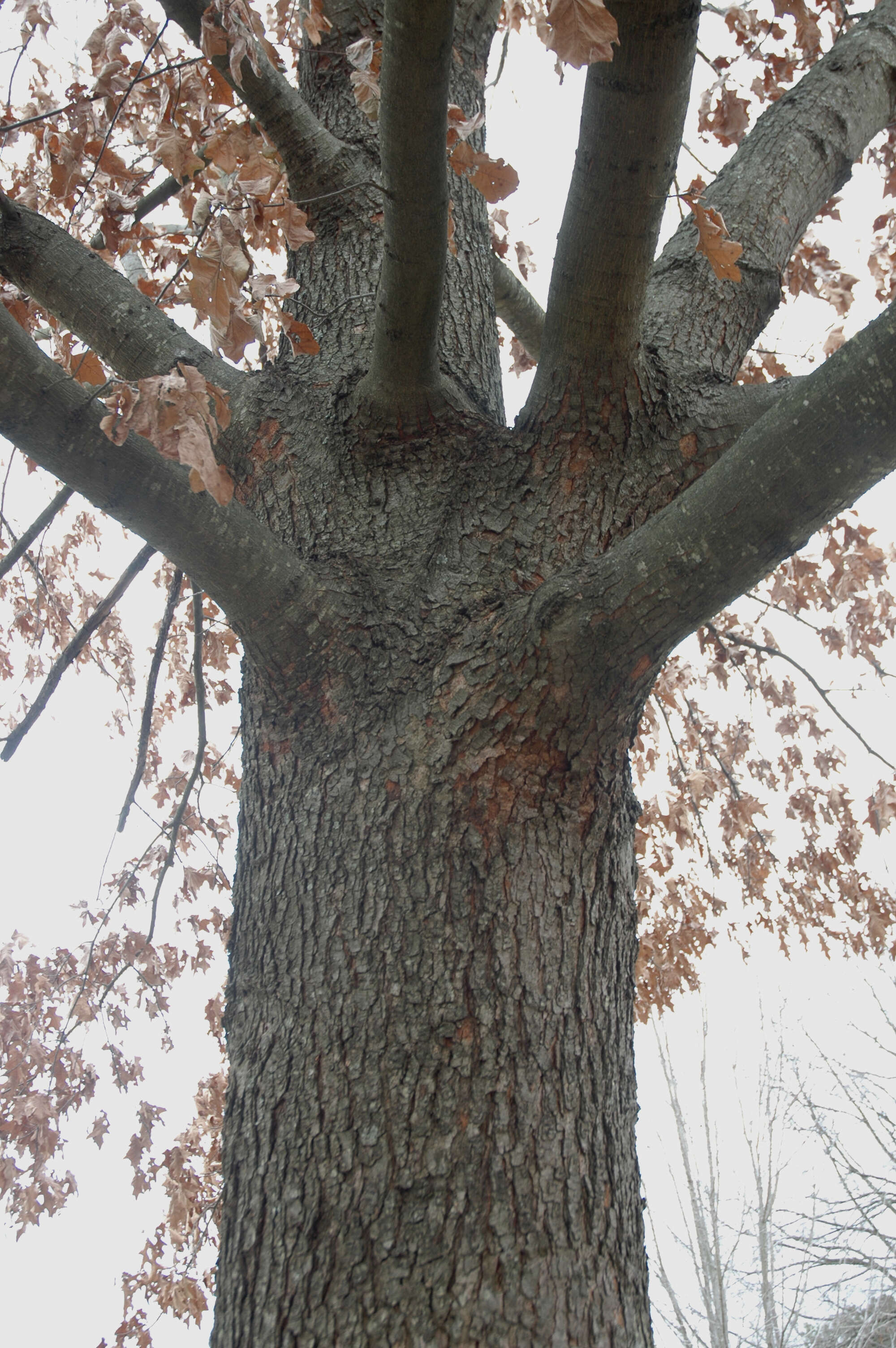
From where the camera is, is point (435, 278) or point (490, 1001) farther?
point (435, 278)

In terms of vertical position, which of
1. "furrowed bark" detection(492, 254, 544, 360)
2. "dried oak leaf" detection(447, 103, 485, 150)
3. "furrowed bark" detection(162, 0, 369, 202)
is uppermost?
"furrowed bark" detection(492, 254, 544, 360)

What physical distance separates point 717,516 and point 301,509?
3.22 ft

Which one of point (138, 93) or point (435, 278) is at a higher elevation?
point (138, 93)

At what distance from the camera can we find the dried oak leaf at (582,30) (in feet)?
3.49

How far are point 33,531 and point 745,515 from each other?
1929 millimetres

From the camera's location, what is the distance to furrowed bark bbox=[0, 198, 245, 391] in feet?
6.68

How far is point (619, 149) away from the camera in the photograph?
1513 mm

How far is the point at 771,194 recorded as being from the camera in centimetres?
245

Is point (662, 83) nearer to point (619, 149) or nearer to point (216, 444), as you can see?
point (619, 149)

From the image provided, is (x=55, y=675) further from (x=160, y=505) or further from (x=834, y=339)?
(x=834, y=339)

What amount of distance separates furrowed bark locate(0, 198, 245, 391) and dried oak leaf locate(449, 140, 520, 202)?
762 mm

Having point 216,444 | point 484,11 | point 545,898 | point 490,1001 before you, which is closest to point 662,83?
point 216,444

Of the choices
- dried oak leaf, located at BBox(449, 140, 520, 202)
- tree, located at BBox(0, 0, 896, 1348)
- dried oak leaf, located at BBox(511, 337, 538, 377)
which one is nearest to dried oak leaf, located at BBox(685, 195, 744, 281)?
tree, located at BBox(0, 0, 896, 1348)

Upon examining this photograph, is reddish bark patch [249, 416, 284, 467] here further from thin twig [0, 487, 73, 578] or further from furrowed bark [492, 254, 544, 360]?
furrowed bark [492, 254, 544, 360]
